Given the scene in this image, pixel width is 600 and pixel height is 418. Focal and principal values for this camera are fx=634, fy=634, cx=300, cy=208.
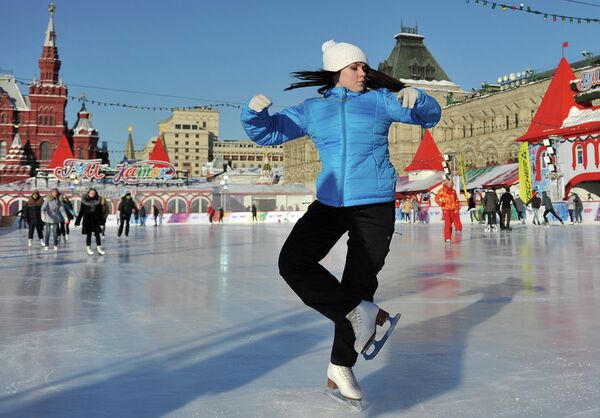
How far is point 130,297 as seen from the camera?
16.9 ft

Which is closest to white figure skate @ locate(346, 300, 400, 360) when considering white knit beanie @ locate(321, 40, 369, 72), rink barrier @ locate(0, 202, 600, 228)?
white knit beanie @ locate(321, 40, 369, 72)

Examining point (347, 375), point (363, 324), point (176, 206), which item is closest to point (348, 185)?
point (363, 324)

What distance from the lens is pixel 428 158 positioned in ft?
139

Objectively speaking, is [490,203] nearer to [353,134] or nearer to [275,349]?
[275,349]

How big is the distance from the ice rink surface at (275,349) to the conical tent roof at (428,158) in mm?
36376

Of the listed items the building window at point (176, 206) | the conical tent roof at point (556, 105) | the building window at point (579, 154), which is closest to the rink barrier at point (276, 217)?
the building window at point (579, 154)

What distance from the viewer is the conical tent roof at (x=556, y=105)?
28.0 meters

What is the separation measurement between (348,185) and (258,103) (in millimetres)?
492

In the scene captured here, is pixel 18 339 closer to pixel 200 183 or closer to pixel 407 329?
pixel 407 329

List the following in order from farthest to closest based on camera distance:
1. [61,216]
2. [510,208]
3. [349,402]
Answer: [510,208]
[61,216]
[349,402]

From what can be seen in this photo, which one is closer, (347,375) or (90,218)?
(347,375)

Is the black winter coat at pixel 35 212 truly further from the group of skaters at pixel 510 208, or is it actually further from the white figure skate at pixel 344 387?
the white figure skate at pixel 344 387

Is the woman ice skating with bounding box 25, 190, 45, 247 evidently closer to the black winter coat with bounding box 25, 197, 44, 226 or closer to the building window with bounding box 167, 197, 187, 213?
the black winter coat with bounding box 25, 197, 44, 226

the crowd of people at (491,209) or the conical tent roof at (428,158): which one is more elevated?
the conical tent roof at (428,158)
